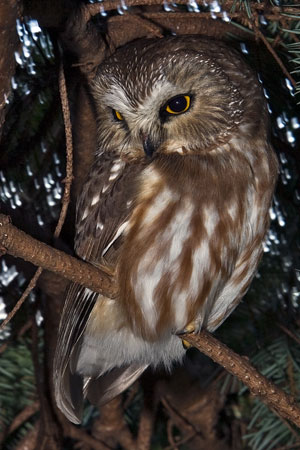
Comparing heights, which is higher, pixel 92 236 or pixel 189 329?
pixel 92 236

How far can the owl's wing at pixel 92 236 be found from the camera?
267cm

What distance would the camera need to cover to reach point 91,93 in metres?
3.06

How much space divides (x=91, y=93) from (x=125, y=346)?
107 centimetres

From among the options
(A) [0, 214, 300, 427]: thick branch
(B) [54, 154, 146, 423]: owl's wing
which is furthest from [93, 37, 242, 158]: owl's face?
(A) [0, 214, 300, 427]: thick branch

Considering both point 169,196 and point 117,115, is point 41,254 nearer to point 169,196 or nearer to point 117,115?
point 169,196

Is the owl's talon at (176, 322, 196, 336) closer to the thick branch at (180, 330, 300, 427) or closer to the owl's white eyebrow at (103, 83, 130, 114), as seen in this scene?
the thick branch at (180, 330, 300, 427)

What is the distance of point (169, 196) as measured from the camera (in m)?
2.54

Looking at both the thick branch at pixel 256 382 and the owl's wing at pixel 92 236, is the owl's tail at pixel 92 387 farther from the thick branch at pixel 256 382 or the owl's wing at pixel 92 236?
the thick branch at pixel 256 382

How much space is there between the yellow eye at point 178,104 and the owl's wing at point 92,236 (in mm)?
241

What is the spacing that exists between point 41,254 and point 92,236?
78 cm

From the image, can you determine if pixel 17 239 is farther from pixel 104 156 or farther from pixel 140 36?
pixel 140 36

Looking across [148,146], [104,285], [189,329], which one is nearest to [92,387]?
[189,329]

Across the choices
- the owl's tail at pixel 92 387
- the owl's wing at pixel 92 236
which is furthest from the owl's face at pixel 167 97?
the owl's tail at pixel 92 387

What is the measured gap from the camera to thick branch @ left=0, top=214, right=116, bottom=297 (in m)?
1.89
